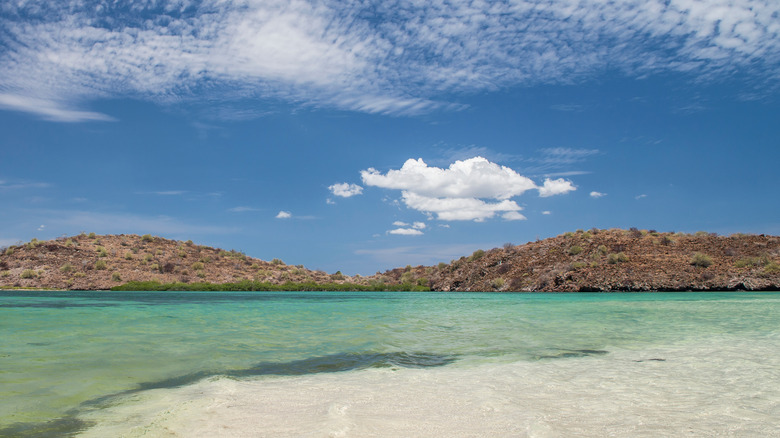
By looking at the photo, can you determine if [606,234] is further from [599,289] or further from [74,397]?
[74,397]

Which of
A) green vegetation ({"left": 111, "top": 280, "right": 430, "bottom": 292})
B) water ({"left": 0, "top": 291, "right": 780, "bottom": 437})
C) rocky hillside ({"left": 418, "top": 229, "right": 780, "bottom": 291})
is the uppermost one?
rocky hillside ({"left": 418, "top": 229, "right": 780, "bottom": 291})

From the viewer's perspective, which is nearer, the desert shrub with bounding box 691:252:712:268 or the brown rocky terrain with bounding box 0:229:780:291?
the brown rocky terrain with bounding box 0:229:780:291

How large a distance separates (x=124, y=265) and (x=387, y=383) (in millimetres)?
62138

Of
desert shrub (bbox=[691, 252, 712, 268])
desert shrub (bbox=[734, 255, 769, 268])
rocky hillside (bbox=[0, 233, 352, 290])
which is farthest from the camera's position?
rocky hillside (bbox=[0, 233, 352, 290])

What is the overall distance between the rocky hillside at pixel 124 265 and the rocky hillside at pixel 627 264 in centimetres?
2753

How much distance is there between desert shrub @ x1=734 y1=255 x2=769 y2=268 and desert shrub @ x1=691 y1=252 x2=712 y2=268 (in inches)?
87.7

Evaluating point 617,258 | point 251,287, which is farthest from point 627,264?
point 251,287

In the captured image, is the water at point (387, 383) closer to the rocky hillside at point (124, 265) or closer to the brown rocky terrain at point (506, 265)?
the brown rocky terrain at point (506, 265)

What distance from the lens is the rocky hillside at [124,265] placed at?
170 feet

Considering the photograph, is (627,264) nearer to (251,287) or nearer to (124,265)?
(251,287)

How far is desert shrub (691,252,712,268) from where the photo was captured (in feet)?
142

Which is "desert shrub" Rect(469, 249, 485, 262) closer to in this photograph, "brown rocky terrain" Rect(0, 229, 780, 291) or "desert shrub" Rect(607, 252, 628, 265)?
"brown rocky terrain" Rect(0, 229, 780, 291)

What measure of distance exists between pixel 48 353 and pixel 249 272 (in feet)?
203

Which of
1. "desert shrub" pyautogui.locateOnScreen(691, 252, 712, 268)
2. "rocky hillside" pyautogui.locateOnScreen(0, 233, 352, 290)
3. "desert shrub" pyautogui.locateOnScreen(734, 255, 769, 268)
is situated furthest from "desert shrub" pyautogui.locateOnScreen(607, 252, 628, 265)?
"rocky hillside" pyautogui.locateOnScreen(0, 233, 352, 290)
